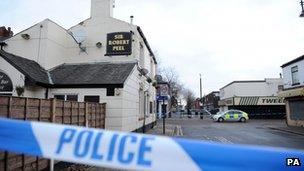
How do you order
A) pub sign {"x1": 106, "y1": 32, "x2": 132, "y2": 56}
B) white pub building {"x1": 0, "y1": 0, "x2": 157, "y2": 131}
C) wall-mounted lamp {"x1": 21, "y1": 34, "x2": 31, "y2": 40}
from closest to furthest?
white pub building {"x1": 0, "y1": 0, "x2": 157, "y2": 131} < wall-mounted lamp {"x1": 21, "y1": 34, "x2": 31, "y2": 40} < pub sign {"x1": 106, "y1": 32, "x2": 132, "y2": 56}

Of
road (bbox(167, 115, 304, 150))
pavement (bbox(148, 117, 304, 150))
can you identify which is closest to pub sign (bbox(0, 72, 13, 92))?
pavement (bbox(148, 117, 304, 150))

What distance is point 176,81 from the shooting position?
260ft

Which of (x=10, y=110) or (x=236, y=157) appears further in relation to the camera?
(x=10, y=110)

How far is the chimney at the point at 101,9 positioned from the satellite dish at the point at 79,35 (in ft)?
4.30

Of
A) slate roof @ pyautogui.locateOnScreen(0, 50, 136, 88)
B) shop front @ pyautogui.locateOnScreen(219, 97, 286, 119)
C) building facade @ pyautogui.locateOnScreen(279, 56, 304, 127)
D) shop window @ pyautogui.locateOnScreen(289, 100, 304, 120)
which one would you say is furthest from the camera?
shop front @ pyautogui.locateOnScreen(219, 97, 286, 119)

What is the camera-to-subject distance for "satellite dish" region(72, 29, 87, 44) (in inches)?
755

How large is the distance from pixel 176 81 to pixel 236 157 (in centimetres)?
7655

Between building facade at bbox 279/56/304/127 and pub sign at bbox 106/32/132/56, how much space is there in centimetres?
1521

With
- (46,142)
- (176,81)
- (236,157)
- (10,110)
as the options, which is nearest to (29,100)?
(10,110)

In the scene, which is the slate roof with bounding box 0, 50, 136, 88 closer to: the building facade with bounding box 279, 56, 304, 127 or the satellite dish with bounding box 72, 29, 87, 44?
the satellite dish with bounding box 72, 29, 87, 44

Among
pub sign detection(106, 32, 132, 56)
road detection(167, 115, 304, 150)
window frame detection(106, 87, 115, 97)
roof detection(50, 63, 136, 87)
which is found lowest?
road detection(167, 115, 304, 150)

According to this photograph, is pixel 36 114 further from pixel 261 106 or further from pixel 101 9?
pixel 261 106

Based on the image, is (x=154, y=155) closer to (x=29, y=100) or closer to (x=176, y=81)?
(x=29, y=100)

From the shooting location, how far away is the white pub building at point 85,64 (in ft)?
48.4
